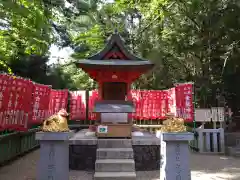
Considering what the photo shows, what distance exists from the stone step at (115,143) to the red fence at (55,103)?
110 inches

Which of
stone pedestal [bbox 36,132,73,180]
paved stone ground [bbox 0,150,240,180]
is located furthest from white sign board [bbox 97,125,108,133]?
stone pedestal [bbox 36,132,73,180]

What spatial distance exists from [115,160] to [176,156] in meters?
2.36

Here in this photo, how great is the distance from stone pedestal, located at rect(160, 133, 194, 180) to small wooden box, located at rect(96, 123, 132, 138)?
3.04 m

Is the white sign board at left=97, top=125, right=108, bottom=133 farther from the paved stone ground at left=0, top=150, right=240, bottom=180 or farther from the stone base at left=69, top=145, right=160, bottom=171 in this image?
the paved stone ground at left=0, top=150, right=240, bottom=180

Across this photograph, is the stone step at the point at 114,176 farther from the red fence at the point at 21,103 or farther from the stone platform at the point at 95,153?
the red fence at the point at 21,103

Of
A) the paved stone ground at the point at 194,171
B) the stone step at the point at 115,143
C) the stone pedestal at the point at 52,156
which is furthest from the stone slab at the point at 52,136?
the stone step at the point at 115,143

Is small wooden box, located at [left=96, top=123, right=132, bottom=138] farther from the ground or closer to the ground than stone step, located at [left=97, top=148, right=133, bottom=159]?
farther from the ground

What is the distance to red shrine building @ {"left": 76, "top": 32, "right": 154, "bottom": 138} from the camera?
9555mm

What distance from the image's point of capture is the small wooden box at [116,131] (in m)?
9.46

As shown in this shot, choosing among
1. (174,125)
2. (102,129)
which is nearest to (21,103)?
(102,129)

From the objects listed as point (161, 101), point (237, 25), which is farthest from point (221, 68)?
point (161, 101)

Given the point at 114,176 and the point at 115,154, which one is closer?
the point at 114,176

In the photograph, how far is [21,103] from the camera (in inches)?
424

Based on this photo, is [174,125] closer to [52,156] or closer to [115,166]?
[115,166]
